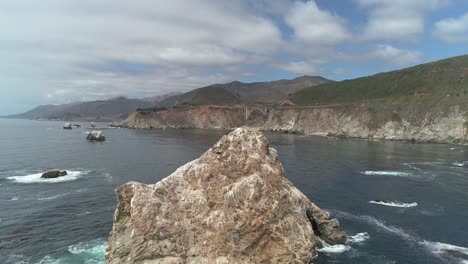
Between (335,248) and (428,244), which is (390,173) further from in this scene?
(335,248)

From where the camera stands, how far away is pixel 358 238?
46.9 metres

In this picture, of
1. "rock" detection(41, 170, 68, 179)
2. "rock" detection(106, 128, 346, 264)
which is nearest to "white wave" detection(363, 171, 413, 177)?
"rock" detection(106, 128, 346, 264)

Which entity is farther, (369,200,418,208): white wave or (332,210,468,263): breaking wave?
(369,200,418,208): white wave

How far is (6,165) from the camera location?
99312 millimetres

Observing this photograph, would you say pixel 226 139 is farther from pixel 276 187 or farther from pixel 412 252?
pixel 412 252

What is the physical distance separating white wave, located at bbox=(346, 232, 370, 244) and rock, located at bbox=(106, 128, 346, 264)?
7873mm

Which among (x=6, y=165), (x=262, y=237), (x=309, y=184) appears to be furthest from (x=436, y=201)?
(x=6, y=165)

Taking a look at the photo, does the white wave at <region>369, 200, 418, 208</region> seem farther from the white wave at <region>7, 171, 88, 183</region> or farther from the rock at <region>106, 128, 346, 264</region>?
the white wave at <region>7, 171, 88, 183</region>

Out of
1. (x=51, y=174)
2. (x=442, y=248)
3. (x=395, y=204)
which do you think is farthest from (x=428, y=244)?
(x=51, y=174)

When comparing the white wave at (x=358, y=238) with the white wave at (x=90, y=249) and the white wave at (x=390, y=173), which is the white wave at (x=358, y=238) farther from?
the white wave at (x=390, y=173)

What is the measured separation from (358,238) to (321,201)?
58.7 ft

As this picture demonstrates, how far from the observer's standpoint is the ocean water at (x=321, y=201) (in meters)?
43.1

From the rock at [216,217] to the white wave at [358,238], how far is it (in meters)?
7.87

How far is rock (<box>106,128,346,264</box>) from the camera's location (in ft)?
112
